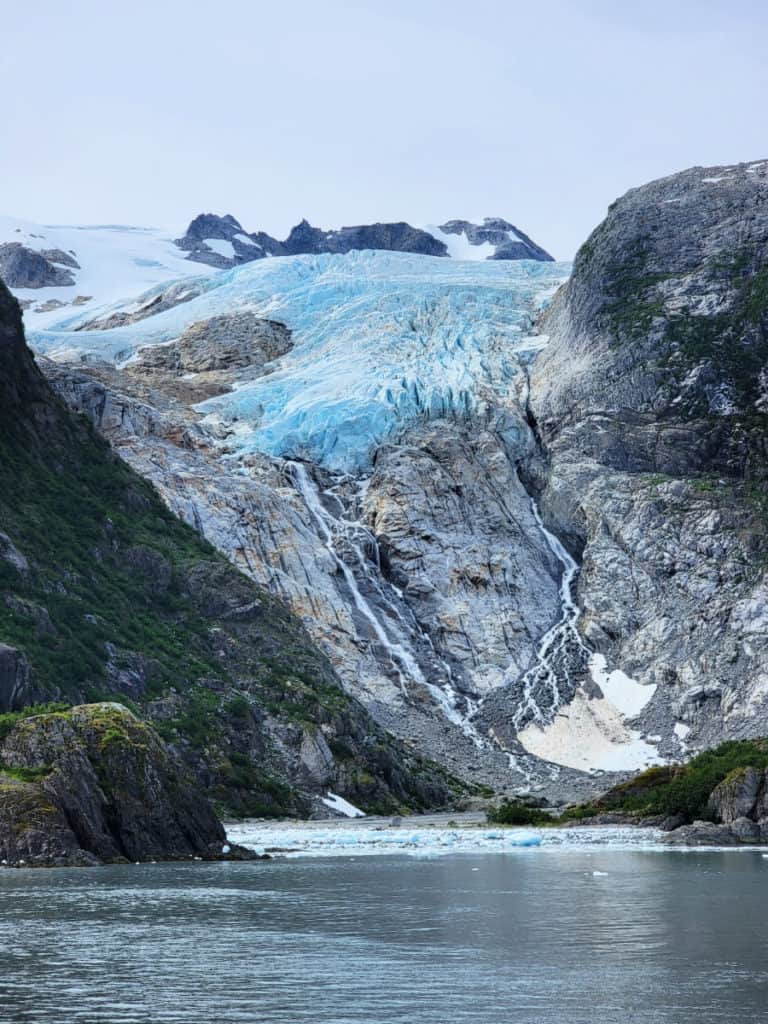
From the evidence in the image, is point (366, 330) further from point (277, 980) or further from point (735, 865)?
point (277, 980)

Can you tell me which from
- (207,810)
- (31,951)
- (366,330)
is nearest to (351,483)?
(366,330)

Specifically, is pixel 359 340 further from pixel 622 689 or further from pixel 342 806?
pixel 342 806

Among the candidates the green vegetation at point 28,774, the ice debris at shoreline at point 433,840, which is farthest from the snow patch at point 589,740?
the green vegetation at point 28,774

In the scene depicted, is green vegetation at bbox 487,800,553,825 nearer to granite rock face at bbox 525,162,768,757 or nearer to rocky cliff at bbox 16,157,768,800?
rocky cliff at bbox 16,157,768,800

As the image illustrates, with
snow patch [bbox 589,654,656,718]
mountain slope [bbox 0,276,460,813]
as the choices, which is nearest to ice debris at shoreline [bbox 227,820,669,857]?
mountain slope [bbox 0,276,460,813]

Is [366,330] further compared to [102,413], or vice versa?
[366,330]

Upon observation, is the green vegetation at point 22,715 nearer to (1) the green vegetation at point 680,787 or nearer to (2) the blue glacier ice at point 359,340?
(1) the green vegetation at point 680,787

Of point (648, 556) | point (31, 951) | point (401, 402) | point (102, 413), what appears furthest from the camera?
point (401, 402)
